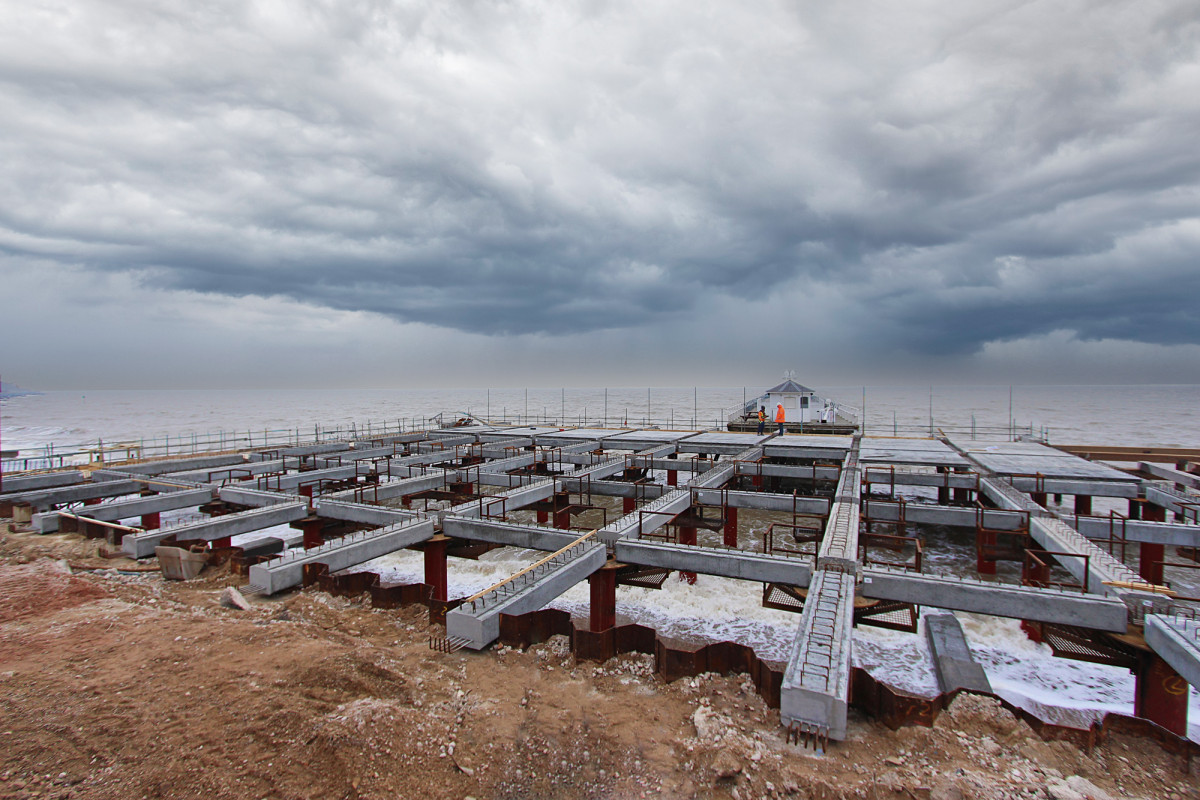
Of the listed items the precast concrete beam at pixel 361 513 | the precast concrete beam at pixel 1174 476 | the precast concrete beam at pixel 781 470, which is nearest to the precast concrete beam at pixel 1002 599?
the precast concrete beam at pixel 361 513

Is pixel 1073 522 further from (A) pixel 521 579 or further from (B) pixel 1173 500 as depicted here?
(A) pixel 521 579

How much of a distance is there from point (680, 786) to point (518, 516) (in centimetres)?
3012

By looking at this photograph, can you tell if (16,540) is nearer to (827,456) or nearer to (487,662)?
(487,662)

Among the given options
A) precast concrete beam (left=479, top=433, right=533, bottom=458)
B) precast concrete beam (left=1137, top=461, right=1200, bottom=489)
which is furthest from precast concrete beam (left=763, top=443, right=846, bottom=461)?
precast concrete beam (left=479, top=433, right=533, bottom=458)

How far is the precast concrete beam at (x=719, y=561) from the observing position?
39.2 ft

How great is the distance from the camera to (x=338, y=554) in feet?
43.8

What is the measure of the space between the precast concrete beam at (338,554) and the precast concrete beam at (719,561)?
19.3ft

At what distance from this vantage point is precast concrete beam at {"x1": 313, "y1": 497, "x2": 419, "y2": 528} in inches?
631

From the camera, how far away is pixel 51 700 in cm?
812

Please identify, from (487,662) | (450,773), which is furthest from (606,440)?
(450,773)

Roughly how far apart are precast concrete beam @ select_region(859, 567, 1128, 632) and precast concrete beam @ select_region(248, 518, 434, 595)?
454 inches

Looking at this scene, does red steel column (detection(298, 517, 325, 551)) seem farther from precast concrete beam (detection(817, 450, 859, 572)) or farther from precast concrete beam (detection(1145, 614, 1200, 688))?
precast concrete beam (detection(1145, 614, 1200, 688))

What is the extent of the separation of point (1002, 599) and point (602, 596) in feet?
28.4

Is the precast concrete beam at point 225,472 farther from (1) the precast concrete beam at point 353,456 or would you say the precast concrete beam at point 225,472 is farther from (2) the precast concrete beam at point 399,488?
(2) the precast concrete beam at point 399,488
